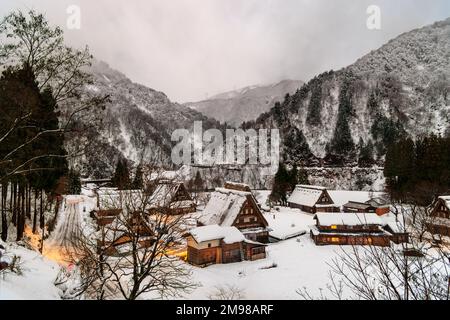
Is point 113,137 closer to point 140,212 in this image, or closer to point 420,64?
point 140,212

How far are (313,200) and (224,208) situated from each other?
27324 millimetres

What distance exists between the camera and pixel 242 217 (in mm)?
39781

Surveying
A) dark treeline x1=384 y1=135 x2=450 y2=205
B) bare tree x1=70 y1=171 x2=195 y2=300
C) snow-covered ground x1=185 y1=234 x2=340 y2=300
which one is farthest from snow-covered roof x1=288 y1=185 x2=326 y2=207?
bare tree x1=70 y1=171 x2=195 y2=300

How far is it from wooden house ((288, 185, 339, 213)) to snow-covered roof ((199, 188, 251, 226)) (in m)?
25.0

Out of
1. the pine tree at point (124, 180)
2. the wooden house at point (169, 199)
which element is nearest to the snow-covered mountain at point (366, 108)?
the pine tree at point (124, 180)

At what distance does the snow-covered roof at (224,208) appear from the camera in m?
39.5

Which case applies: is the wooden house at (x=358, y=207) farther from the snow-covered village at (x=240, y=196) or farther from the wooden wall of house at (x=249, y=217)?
the wooden wall of house at (x=249, y=217)

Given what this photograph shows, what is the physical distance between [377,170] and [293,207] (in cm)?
6638

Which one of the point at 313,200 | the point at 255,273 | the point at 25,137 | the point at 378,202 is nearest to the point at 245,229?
the point at 255,273

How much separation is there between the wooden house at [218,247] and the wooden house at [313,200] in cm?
3047

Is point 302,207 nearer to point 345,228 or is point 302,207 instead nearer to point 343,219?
point 343,219

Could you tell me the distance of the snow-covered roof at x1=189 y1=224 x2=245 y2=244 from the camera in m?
31.0

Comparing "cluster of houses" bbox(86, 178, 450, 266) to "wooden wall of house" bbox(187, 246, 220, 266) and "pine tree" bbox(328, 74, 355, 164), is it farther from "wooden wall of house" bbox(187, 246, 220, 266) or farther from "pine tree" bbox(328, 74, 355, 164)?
"pine tree" bbox(328, 74, 355, 164)
